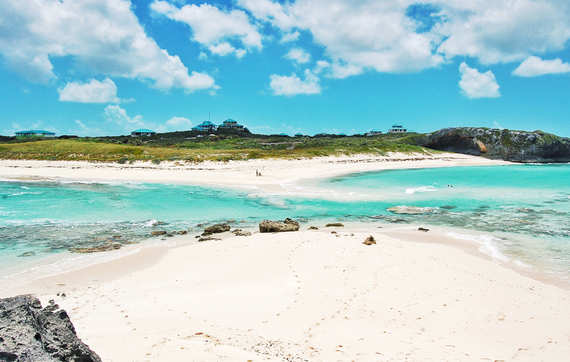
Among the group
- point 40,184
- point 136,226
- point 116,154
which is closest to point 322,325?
point 136,226

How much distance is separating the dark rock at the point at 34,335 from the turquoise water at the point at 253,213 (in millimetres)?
7575

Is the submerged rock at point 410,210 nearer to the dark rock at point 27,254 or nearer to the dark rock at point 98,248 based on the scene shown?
the dark rock at point 98,248

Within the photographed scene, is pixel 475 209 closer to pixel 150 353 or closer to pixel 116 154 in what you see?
Result: pixel 150 353

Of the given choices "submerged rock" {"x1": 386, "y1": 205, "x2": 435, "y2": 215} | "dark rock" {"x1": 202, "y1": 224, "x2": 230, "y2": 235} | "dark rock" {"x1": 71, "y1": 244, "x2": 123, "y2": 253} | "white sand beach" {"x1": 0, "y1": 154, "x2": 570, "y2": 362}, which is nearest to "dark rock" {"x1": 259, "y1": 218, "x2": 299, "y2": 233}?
"white sand beach" {"x1": 0, "y1": 154, "x2": 570, "y2": 362}

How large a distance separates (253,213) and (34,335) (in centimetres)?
1509

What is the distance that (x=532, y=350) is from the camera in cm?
508

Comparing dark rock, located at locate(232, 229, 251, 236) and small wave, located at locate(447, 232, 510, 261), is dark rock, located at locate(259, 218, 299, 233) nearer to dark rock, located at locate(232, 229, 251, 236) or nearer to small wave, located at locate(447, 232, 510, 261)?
dark rock, located at locate(232, 229, 251, 236)

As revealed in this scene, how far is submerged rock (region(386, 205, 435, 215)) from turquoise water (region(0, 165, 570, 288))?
228mm

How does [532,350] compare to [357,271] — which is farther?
[357,271]

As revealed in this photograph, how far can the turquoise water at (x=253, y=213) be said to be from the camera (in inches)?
459

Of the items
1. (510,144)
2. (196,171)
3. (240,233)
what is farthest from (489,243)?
(510,144)

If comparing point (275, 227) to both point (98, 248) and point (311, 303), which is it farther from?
point (311, 303)

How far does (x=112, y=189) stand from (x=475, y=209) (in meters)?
27.4

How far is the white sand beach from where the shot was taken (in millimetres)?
4766
